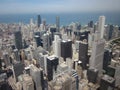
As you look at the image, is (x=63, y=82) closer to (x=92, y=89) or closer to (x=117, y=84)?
(x=92, y=89)

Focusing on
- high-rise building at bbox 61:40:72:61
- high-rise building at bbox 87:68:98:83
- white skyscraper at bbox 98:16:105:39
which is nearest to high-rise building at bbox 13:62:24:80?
high-rise building at bbox 61:40:72:61

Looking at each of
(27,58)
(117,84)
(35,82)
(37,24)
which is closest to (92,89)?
(117,84)

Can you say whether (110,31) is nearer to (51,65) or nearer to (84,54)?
(84,54)

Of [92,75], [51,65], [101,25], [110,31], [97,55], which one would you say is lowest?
[92,75]

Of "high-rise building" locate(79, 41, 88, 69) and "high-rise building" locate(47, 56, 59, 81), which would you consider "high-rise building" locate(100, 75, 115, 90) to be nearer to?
"high-rise building" locate(79, 41, 88, 69)

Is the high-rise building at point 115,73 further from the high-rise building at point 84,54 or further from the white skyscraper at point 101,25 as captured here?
the white skyscraper at point 101,25

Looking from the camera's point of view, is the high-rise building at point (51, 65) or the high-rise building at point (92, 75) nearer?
the high-rise building at point (92, 75)

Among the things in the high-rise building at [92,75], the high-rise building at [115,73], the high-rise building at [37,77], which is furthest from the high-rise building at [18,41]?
the high-rise building at [115,73]

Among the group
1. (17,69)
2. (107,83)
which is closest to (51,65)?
(17,69)
